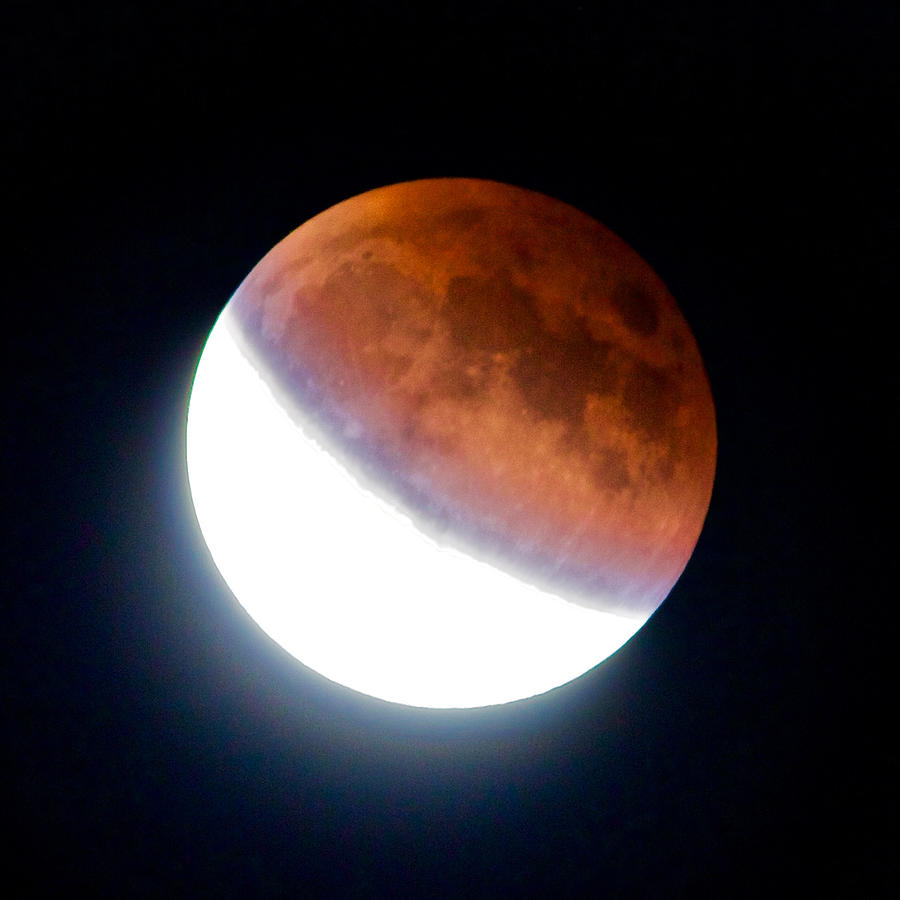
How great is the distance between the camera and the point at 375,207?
6.42ft

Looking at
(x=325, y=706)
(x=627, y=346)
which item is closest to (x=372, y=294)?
(x=627, y=346)

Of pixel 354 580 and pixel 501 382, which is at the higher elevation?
pixel 501 382

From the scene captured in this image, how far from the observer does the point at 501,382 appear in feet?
5.56

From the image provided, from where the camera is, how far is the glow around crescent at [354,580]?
1.73m

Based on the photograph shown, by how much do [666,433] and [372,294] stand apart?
78 cm

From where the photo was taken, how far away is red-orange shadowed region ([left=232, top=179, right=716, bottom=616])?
5.58 ft

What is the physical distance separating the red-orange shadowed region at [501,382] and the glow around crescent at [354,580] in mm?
61

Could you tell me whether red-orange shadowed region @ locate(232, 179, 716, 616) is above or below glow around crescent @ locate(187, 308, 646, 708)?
above

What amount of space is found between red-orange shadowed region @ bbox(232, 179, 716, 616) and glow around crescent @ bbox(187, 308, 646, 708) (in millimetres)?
61

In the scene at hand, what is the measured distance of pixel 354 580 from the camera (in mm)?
1740

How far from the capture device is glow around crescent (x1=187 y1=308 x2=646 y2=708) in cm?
173

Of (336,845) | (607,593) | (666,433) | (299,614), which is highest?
(666,433)

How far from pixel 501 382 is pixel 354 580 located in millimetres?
559

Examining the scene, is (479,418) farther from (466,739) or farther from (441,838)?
(441,838)
